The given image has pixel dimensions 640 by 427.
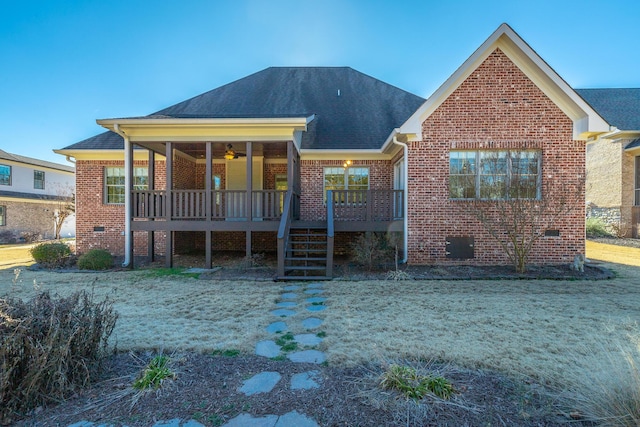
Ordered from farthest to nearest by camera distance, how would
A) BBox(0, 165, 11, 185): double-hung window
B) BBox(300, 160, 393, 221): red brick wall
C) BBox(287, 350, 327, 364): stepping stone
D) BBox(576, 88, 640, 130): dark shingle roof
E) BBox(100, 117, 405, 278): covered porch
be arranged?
BBox(0, 165, 11, 185): double-hung window
BBox(576, 88, 640, 130): dark shingle roof
BBox(300, 160, 393, 221): red brick wall
BBox(100, 117, 405, 278): covered porch
BBox(287, 350, 327, 364): stepping stone

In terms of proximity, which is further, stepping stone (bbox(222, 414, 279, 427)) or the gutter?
the gutter

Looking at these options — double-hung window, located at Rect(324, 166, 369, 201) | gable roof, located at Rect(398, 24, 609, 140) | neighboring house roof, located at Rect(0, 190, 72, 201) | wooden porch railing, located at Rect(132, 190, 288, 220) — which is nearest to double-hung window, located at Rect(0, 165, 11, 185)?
neighboring house roof, located at Rect(0, 190, 72, 201)

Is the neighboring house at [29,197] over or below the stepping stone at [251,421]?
over

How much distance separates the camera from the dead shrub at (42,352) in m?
2.38

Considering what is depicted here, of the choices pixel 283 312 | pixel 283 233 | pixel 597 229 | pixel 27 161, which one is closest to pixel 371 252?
pixel 283 233

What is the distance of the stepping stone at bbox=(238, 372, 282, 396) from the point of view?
275 cm

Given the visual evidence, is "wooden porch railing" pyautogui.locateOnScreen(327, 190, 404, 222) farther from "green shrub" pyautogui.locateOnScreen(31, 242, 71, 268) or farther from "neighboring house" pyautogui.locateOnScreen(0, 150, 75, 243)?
"neighboring house" pyautogui.locateOnScreen(0, 150, 75, 243)

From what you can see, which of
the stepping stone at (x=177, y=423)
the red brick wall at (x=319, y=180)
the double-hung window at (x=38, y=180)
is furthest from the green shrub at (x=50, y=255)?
the double-hung window at (x=38, y=180)

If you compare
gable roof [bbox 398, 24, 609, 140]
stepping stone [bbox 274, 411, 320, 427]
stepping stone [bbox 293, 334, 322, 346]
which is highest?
gable roof [bbox 398, 24, 609, 140]

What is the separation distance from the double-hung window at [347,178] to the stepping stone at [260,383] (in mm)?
8776

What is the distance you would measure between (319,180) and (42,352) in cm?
949

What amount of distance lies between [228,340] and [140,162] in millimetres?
10198

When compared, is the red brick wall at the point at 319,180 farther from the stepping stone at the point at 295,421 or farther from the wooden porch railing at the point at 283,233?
the stepping stone at the point at 295,421

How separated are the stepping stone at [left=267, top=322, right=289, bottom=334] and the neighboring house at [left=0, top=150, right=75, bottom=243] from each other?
2295 centimetres
